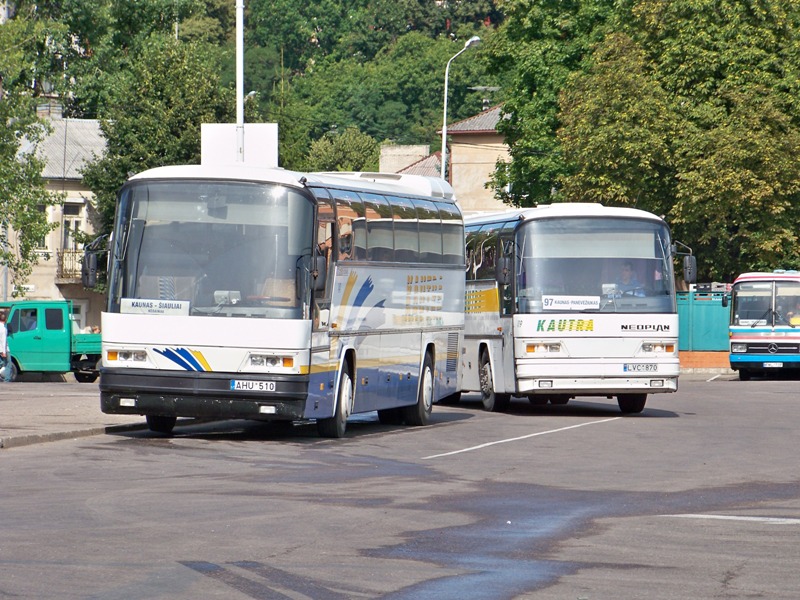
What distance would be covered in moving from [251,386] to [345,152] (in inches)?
3293

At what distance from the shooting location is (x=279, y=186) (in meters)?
19.0

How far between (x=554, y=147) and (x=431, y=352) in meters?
32.5

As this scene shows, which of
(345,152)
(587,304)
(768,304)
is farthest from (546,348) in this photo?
(345,152)

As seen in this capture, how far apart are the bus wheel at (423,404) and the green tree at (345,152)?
74.9 metres

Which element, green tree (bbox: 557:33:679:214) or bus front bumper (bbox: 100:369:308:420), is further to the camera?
green tree (bbox: 557:33:679:214)

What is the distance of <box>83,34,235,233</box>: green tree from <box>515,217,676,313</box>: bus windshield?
3417 centimetres

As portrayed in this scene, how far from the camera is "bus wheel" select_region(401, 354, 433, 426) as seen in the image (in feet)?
77.0

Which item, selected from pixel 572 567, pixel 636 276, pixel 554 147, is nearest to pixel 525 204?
pixel 554 147

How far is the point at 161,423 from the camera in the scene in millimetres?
20453

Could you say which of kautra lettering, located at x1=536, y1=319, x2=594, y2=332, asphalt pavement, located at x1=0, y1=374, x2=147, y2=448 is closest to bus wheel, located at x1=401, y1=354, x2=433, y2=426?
kautra lettering, located at x1=536, y1=319, x2=594, y2=332

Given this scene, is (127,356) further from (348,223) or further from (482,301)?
(482,301)

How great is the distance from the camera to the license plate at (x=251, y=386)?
18.6 meters

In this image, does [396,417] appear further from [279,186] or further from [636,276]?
[279,186]

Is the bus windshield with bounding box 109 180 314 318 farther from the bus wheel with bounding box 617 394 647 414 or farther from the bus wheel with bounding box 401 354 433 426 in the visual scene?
the bus wheel with bounding box 617 394 647 414
